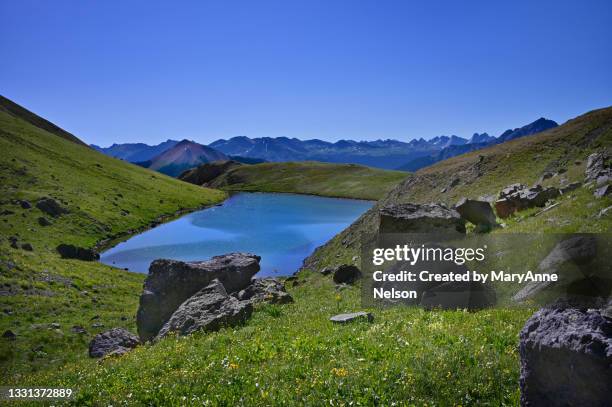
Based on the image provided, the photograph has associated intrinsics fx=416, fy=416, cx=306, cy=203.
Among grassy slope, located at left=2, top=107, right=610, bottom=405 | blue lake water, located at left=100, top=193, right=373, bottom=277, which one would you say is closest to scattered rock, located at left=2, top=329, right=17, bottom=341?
grassy slope, located at left=2, top=107, right=610, bottom=405

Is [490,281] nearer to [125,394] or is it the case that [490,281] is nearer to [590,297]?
[590,297]

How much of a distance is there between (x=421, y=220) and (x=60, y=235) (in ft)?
211

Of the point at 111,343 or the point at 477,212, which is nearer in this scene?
the point at 111,343

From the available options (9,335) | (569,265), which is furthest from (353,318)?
(9,335)

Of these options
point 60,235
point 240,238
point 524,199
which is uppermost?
point 524,199

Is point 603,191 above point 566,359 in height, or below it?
above

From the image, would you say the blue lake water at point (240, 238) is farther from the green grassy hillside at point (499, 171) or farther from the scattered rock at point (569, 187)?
the scattered rock at point (569, 187)

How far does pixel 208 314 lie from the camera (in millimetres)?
21062

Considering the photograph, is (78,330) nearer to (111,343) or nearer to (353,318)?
(111,343)

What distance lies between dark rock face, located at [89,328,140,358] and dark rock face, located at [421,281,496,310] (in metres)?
17.8

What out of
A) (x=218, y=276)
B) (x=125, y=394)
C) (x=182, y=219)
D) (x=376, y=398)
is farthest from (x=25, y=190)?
(x=376, y=398)

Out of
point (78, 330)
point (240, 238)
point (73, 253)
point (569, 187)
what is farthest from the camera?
point (240, 238)

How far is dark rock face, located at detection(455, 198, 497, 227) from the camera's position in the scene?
103ft

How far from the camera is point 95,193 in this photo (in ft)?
348
